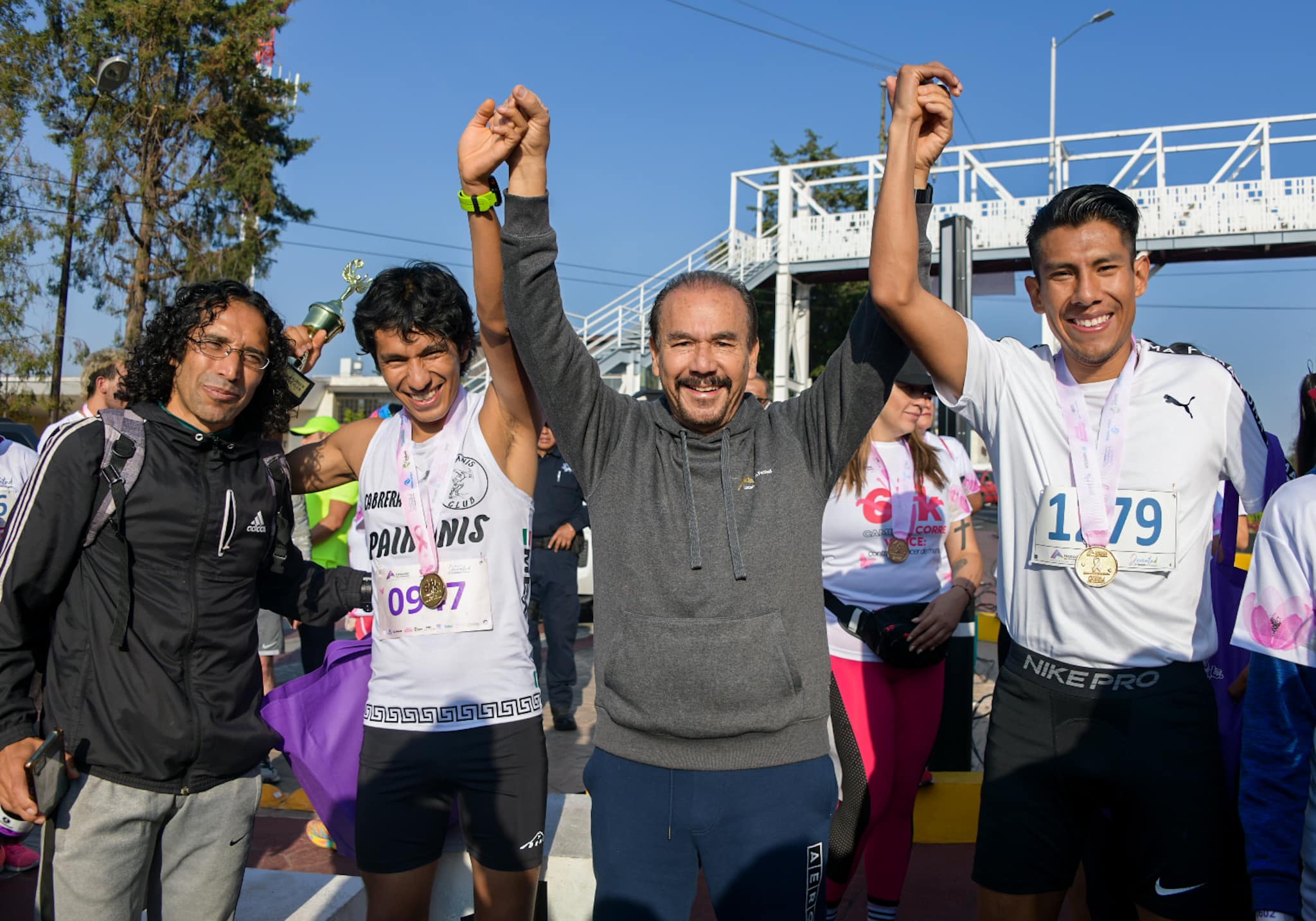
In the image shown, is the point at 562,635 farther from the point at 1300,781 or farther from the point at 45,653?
the point at 1300,781

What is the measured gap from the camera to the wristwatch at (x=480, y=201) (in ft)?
7.39

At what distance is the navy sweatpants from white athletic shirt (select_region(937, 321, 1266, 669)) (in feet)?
2.58

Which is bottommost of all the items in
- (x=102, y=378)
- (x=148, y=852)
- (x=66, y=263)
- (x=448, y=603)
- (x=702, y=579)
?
(x=148, y=852)

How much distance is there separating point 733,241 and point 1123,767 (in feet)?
81.6

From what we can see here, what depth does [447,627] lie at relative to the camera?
2.68 m

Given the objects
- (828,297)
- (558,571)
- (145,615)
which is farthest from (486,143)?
(828,297)

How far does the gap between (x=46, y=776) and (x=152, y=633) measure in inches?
15.2

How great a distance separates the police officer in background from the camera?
6.79 m

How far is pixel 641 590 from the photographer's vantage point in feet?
7.19

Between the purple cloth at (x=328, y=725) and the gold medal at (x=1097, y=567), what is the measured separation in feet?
7.25

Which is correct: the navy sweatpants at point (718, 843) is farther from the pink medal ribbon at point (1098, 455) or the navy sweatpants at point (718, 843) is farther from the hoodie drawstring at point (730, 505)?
the pink medal ribbon at point (1098, 455)

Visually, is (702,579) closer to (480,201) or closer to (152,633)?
(480,201)

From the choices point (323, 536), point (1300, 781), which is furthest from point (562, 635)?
point (1300, 781)

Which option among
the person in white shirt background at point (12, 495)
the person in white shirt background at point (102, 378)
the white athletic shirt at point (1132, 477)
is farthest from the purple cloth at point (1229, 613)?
the person in white shirt background at point (102, 378)
